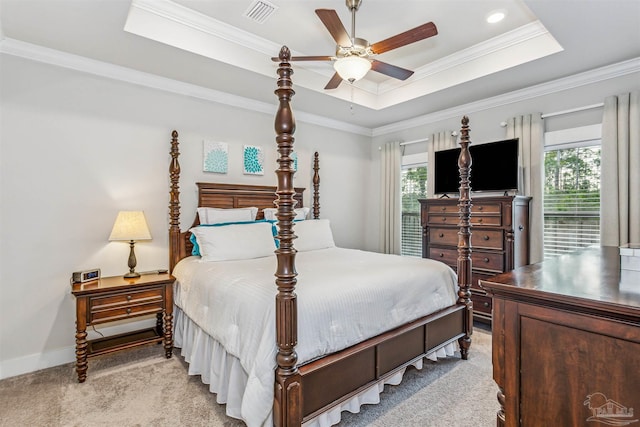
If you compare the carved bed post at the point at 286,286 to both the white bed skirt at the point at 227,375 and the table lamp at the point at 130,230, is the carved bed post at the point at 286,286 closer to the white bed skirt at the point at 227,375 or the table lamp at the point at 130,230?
the white bed skirt at the point at 227,375

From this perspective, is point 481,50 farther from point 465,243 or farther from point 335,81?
point 465,243

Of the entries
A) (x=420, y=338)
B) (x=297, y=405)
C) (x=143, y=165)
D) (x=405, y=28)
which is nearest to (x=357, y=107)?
(x=405, y=28)

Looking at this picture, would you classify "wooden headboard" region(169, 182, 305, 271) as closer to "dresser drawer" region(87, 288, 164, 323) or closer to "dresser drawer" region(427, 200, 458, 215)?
"dresser drawer" region(87, 288, 164, 323)

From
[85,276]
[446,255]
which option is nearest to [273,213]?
[85,276]

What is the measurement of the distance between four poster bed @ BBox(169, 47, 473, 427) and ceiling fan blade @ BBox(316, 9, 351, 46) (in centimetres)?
57

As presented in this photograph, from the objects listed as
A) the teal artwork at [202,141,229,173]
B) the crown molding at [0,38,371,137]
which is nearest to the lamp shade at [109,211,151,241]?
the teal artwork at [202,141,229,173]

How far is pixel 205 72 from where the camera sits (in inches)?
125

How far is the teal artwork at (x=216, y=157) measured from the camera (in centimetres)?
363

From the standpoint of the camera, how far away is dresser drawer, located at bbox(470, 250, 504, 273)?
341cm

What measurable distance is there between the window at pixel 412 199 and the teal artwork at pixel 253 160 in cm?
222

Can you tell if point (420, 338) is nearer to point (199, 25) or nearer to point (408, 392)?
point (408, 392)

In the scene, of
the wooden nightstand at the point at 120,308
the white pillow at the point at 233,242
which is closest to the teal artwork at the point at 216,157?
the white pillow at the point at 233,242

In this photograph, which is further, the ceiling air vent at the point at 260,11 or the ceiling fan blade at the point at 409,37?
the ceiling air vent at the point at 260,11

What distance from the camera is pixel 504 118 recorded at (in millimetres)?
3844
